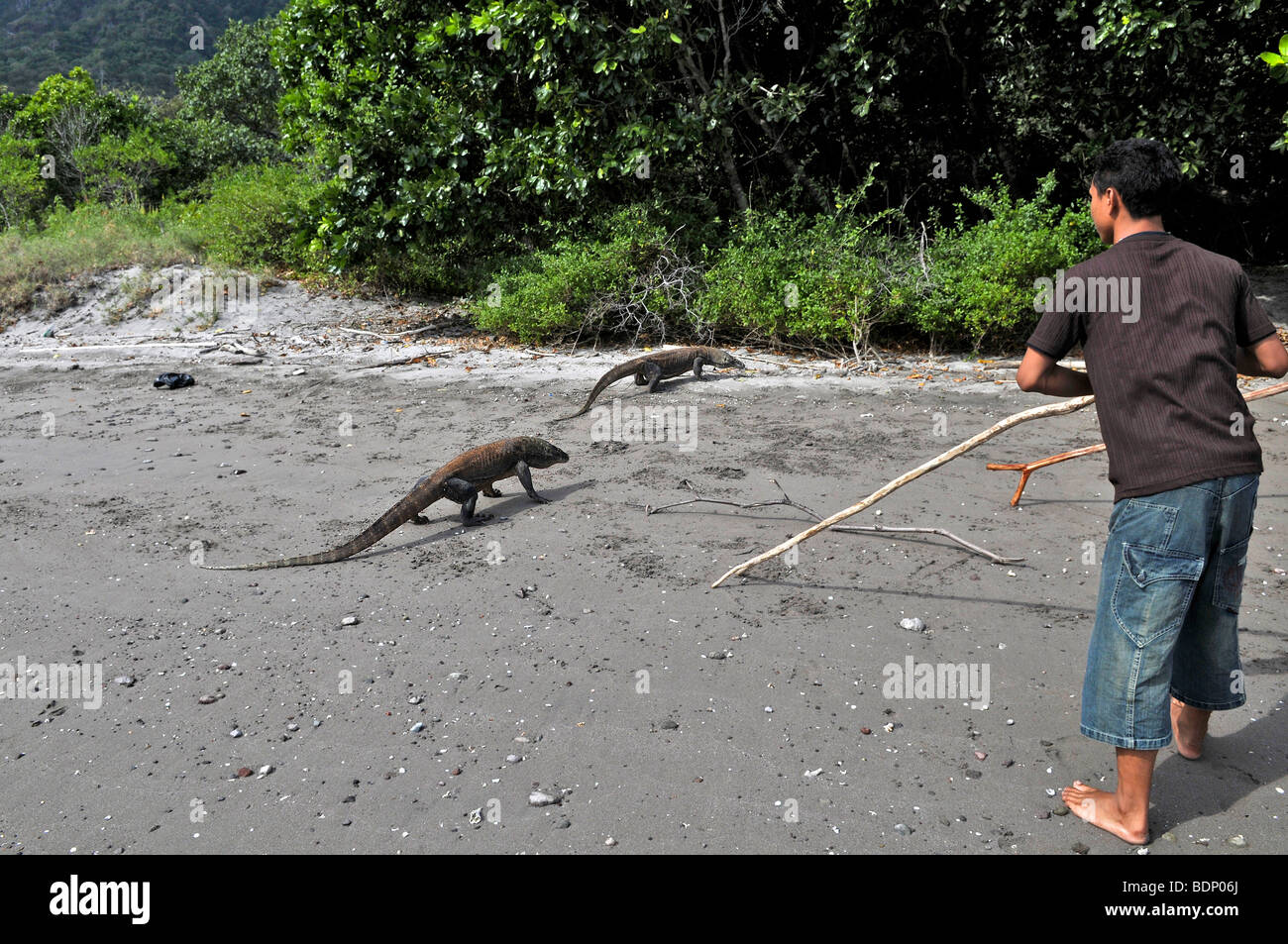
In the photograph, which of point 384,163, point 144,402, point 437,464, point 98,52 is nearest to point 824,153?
point 384,163

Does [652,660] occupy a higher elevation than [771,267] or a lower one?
lower

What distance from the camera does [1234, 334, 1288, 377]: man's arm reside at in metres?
Answer: 2.86

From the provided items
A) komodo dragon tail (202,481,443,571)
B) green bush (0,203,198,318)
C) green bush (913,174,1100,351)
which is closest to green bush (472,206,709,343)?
green bush (913,174,1100,351)

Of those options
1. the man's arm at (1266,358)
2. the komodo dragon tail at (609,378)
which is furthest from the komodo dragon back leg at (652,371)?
the man's arm at (1266,358)

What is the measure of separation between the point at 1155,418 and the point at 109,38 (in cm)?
8750

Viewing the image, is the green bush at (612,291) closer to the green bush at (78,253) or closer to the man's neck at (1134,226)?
the green bush at (78,253)

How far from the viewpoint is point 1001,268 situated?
1138 cm

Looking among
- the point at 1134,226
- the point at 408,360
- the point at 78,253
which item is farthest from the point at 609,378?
the point at 78,253

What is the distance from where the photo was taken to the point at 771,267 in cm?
1248

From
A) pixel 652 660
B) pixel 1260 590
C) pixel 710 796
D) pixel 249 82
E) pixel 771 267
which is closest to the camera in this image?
pixel 710 796

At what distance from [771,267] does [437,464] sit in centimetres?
634

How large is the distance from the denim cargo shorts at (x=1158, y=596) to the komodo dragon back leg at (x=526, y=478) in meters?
4.78

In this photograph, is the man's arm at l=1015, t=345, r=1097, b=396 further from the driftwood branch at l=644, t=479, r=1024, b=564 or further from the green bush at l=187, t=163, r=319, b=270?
the green bush at l=187, t=163, r=319, b=270
